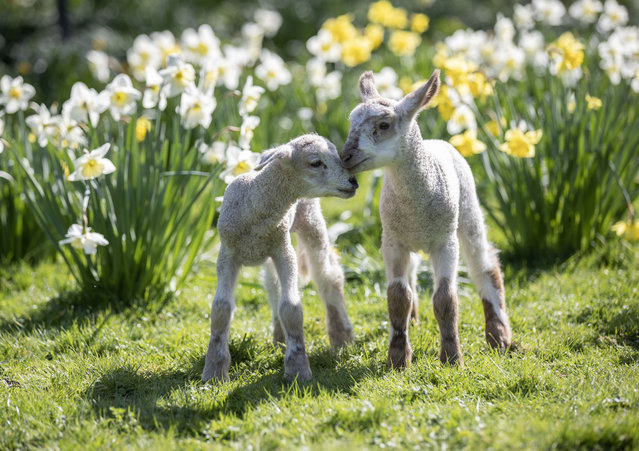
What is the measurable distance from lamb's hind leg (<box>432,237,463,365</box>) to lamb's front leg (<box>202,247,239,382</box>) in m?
1.14

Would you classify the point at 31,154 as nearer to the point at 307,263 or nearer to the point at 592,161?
the point at 307,263

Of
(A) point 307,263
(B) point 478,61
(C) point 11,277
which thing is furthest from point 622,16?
(C) point 11,277

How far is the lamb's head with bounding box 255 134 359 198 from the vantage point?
11.8ft

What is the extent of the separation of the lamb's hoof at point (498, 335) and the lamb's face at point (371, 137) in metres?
1.36

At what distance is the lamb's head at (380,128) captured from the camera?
354 cm

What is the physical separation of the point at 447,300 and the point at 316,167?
1.05 meters

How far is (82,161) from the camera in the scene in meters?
4.21

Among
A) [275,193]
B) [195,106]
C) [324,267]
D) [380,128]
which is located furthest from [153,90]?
[380,128]

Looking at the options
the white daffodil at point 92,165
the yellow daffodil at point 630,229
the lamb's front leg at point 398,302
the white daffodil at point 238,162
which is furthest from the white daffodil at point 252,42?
the yellow daffodil at point 630,229

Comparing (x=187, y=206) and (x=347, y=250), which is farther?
(x=347, y=250)

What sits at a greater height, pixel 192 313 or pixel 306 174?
pixel 306 174

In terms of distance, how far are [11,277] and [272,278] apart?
105 inches

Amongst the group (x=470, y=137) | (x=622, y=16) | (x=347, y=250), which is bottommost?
(x=347, y=250)

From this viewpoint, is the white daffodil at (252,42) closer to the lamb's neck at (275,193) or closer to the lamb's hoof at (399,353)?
the lamb's neck at (275,193)
